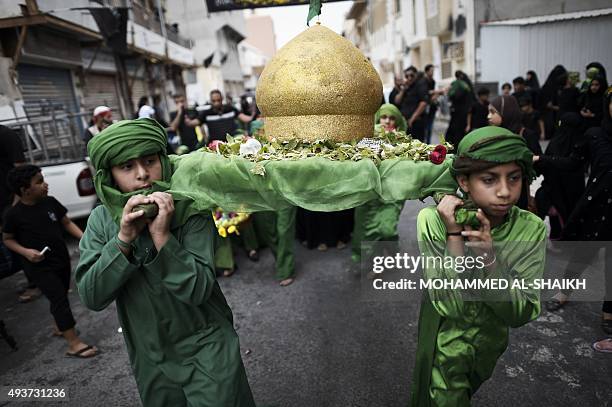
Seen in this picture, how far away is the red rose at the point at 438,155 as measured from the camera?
1.79 m

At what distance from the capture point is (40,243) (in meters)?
3.48

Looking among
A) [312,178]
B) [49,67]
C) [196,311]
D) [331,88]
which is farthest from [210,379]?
[49,67]

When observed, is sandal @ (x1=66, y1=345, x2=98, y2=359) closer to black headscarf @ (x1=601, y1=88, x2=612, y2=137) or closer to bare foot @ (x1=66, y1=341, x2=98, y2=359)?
bare foot @ (x1=66, y1=341, x2=98, y2=359)

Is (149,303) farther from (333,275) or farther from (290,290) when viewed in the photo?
(333,275)

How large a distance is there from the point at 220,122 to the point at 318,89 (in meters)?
5.19

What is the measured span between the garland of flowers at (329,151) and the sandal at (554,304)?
2.32 meters

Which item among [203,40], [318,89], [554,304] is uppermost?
[203,40]

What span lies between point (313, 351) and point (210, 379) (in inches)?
62.3

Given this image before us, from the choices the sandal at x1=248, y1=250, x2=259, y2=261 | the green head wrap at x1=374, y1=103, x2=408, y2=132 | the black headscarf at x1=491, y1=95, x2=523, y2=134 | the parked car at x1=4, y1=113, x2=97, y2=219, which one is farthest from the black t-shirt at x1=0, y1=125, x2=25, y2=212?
the black headscarf at x1=491, y1=95, x2=523, y2=134

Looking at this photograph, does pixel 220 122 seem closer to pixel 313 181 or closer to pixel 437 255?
pixel 313 181

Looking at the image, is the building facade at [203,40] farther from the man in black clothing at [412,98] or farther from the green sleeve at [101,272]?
the green sleeve at [101,272]

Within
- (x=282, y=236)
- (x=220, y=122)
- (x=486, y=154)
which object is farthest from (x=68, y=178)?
(x=486, y=154)

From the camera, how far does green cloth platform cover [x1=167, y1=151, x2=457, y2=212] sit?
1.77 metres

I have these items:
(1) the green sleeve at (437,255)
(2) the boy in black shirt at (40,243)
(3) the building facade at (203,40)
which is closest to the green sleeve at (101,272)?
(1) the green sleeve at (437,255)
